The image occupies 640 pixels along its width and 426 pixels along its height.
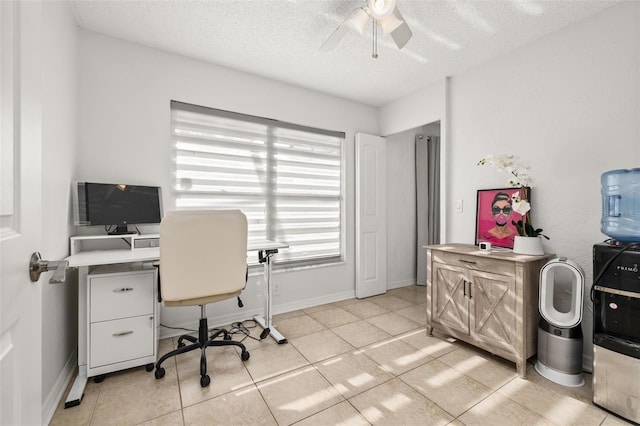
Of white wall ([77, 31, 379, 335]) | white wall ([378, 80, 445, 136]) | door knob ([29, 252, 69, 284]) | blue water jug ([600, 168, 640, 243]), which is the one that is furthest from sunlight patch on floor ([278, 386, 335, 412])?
white wall ([378, 80, 445, 136])

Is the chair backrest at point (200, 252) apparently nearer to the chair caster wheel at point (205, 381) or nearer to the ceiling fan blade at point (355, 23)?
the chair caster wheel at point (205, 381)

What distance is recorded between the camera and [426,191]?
4.49 meters

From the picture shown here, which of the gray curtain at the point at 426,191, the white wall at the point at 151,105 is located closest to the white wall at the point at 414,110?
the gray curtain at the point at 426,191

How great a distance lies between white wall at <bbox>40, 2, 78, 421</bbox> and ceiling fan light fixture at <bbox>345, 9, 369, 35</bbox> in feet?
5.84

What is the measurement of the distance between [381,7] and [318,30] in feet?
2.30

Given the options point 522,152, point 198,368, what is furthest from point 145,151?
point 522,152

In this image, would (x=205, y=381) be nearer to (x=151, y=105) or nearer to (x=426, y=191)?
(x=151, y=105)

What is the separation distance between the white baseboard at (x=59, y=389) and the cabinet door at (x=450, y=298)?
9.13ft

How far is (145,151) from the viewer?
2.61 meters

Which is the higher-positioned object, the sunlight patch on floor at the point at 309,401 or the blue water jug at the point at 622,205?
the blue water jug at the point at 622,205

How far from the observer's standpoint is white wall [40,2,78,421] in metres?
1.67

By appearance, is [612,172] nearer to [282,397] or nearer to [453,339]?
[453,339]

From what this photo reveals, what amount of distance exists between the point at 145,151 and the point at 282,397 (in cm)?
231

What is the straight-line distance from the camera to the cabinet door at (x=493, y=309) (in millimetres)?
2135
